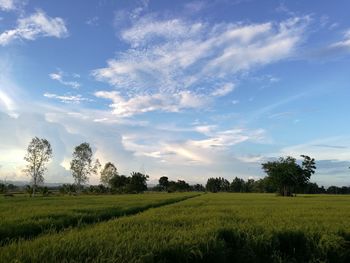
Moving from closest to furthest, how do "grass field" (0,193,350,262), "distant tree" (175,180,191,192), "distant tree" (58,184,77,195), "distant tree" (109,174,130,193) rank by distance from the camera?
"grass field" (0,193,350,262), "distant tree" (58,184,77,195), "distant tree" (109,174,130,193), "distant tree" (175,180,191,192)

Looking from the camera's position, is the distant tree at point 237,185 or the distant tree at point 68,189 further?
the distant tree at point 237,185

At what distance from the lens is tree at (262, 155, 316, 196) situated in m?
89.1

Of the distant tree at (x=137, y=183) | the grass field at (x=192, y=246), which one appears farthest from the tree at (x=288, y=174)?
the grass field at (x=192, y=246)

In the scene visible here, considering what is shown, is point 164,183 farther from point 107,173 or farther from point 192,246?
point 192,246

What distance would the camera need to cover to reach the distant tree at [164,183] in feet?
565

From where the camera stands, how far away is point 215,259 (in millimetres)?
8828

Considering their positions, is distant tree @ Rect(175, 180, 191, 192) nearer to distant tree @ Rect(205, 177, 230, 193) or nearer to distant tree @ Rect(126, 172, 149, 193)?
distant tree @ Rect(205, 177, 230, 193)

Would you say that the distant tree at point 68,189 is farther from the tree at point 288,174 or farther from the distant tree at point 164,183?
the distant tree at point 164,183

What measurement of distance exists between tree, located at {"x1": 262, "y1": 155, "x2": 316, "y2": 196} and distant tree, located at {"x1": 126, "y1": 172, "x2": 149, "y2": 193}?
43317mm

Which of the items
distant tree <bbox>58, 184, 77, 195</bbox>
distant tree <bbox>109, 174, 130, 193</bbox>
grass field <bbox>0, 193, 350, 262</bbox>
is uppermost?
distant tree <bbox>109, 174, 130, 193</bbox>

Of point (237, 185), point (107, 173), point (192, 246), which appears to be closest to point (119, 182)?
point (107, 173)

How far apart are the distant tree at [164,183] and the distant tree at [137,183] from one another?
140ft

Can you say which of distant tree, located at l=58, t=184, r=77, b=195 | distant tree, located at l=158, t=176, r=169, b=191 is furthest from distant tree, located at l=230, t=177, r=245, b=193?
distant tree, located at l=58, t=184, r=77, b=195

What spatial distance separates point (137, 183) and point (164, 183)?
49.0 meters
